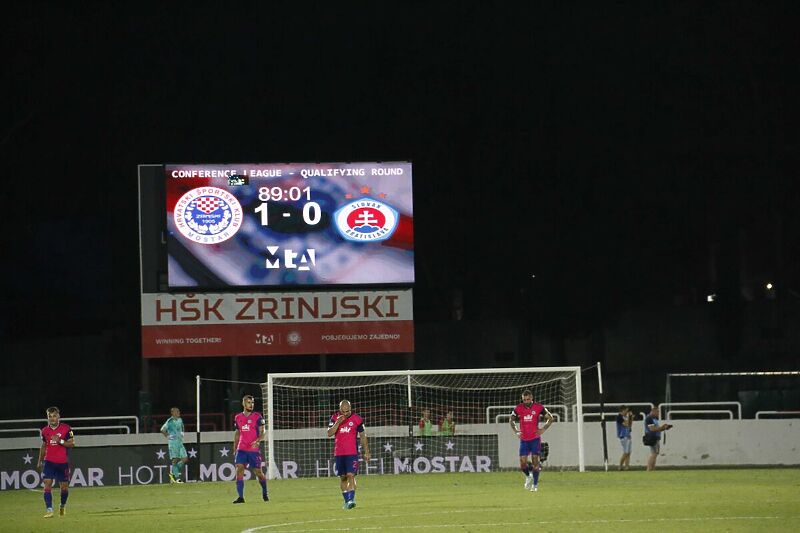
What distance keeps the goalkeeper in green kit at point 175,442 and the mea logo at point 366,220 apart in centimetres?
643

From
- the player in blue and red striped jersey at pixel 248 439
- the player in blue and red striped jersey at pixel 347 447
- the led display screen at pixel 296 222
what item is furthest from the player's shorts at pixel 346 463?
the led display screen at pixel 296 222

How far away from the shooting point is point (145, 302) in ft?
109

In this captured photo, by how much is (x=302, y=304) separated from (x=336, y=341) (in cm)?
130

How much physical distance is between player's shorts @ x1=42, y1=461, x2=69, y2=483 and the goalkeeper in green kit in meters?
8.49

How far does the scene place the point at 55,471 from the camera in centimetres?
2103

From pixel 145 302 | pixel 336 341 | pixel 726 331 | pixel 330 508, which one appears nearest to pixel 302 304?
pixel 336 341

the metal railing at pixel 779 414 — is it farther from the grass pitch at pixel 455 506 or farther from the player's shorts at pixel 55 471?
the player's shorts at pixel 55 471

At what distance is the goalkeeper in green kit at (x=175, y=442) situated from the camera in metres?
30.0

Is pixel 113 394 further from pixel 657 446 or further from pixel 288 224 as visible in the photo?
pixel 657 446

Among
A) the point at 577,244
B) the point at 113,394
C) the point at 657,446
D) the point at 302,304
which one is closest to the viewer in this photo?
the point at 657,446

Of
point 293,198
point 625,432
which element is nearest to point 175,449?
point 293,198

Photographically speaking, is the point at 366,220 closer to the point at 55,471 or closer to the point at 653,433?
the point at 653,433

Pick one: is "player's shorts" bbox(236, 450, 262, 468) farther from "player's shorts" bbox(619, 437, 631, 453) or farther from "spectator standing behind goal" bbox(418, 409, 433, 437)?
"player's shorts" bbox(619, 437, 631, 453)

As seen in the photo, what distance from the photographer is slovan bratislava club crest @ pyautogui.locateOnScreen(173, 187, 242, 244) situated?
32656 millimetres
